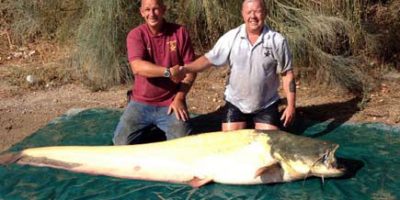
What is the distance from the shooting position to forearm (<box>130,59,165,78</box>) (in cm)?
450

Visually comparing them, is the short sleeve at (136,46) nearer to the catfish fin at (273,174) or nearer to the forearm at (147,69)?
the forearm at (147,69)

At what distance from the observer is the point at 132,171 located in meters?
4.06

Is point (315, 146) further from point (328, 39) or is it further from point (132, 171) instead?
point (328, 39)

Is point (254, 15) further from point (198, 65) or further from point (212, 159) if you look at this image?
point (212, 159)

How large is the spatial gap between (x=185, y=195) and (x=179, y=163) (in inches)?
9.3

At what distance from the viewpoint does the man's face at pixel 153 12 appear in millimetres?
4587

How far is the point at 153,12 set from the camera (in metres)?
4.62

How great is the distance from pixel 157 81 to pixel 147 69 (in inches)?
11.8

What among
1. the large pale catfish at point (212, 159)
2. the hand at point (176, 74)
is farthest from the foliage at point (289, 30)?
the large pale catfish at point (212, 159)

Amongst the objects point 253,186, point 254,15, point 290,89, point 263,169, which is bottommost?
point 253,186

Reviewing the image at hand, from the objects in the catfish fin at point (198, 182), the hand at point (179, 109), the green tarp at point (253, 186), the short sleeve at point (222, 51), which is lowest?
the green tarp at point (253, 186)

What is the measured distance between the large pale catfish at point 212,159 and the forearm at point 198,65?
27.1 inches

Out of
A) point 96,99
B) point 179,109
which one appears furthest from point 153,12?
point 96,99

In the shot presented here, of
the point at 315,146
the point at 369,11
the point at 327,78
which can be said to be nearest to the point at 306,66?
the point at 327,78
